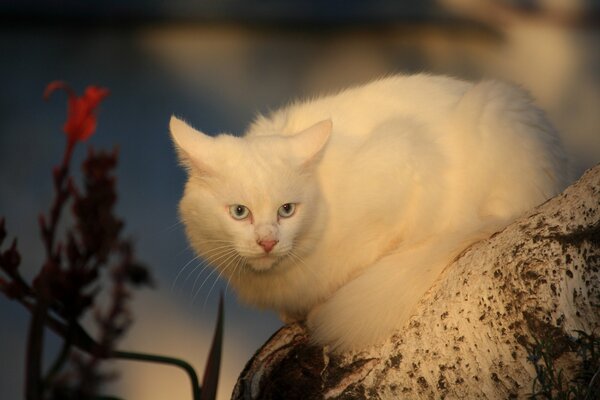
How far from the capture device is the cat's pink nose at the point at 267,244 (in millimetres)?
1623

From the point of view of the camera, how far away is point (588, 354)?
4.36 feet

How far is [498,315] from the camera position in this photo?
1391mm

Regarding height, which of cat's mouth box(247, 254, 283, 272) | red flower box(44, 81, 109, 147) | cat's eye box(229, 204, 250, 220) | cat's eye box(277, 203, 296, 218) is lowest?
cat's mouth box(247, 254, 283, 272)

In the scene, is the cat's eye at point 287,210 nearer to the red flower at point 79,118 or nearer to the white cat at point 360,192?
the white cat at point 360,192

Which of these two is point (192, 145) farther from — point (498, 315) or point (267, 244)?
point (498, 315)

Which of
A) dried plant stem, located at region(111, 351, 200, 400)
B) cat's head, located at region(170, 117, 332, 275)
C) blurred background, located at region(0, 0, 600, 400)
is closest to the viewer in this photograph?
dried plant stem, located at region(111, 351, 200, 400)

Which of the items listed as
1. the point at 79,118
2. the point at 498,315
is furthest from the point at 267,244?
the point at 79,118

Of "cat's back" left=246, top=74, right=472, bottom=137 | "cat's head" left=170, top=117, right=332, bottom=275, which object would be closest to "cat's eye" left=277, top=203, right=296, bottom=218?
"cat's head" left=170, top=117, right=332, bottom=275

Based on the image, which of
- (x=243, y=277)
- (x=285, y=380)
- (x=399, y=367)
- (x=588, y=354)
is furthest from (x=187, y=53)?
(x=588, y=354)

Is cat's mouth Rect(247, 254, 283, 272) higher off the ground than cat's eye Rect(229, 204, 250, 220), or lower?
lower

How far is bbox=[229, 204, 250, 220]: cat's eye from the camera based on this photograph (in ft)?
5.47

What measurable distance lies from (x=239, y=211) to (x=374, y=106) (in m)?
0.50

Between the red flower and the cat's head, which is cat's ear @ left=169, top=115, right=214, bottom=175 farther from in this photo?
the red flower

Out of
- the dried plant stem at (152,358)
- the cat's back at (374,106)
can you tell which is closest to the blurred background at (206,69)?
the cat's back at (374,106)
